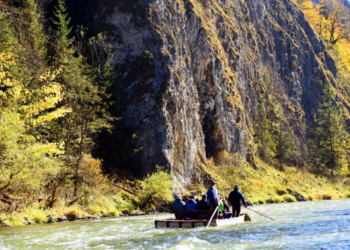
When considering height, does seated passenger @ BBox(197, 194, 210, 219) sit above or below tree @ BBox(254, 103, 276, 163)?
below

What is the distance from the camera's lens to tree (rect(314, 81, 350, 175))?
5712 centimetres

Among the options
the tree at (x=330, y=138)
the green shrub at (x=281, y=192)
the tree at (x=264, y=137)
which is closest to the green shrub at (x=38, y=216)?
the green shrub at (x=281, y=192)

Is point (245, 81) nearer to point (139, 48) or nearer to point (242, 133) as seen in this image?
point (242, 133)

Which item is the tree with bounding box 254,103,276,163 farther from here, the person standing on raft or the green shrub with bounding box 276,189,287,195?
the person standing on raft

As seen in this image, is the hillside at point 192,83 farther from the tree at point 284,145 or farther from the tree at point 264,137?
the tree at point 284,145

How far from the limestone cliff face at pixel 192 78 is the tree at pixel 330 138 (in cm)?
266

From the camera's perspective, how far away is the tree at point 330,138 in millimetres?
57125

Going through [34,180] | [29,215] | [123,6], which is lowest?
[29,215]

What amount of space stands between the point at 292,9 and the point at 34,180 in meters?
67.0

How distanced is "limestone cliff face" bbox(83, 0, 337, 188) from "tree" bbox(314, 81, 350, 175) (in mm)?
2660

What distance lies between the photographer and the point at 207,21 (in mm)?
44938

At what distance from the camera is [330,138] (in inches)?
2298

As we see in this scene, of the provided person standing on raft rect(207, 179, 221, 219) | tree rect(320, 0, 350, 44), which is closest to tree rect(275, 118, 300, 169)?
person standing on raft rect(207, 179, 221, 219)

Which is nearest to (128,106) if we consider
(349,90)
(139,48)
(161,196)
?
(139,48)
